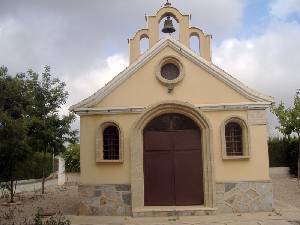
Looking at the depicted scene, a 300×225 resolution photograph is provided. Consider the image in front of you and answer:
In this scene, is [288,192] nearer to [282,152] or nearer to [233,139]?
[233,139]

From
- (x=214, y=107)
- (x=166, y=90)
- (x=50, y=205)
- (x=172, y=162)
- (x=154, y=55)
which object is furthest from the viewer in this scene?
(x=50, y=205)

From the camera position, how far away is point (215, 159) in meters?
14.3

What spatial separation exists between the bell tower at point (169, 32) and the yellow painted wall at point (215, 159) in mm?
2370

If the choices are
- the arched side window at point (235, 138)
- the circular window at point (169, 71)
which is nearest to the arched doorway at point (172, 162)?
the arched side window at point (235, 138)

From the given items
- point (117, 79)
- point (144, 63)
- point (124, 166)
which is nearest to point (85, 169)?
point (124, 166)

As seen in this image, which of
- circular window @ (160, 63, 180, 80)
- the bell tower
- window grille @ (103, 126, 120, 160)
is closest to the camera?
window grille @ (103, 126, 120, 160)

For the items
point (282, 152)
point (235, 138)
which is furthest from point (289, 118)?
point (235, 138)

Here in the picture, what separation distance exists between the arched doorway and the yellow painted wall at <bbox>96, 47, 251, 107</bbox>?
0.77 metres

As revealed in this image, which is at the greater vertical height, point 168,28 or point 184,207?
point 168,28

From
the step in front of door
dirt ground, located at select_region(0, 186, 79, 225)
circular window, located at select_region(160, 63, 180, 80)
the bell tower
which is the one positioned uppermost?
the bell tower

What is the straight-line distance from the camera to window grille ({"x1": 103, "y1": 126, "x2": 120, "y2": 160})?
14848 mm

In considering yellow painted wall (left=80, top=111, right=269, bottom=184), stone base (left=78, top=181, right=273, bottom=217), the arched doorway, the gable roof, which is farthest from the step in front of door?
the gable roof

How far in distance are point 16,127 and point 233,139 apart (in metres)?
7.45

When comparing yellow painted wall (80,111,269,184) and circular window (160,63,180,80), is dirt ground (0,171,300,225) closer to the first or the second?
yellow painted wall (80,111,269,184)
